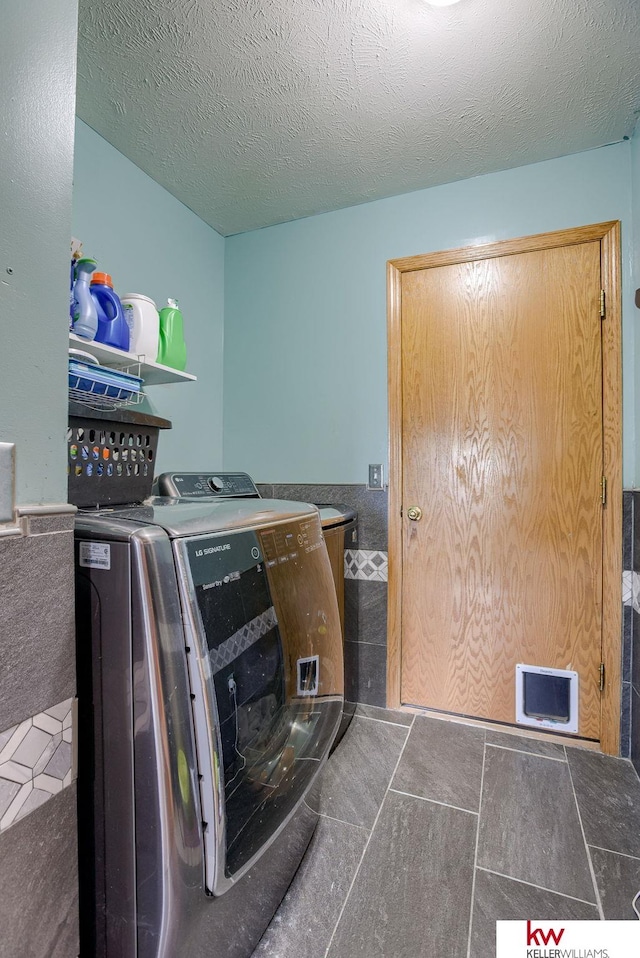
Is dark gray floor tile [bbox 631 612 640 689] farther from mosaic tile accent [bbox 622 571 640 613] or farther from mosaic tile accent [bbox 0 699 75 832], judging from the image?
mosaic tile accent [bbox 0 699 75 832]

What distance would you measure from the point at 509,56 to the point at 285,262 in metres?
1.25

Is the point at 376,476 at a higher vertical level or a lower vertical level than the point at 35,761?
higher

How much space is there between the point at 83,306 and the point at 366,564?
62.2 inches

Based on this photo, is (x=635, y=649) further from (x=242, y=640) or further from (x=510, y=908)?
(x=242, y=640)

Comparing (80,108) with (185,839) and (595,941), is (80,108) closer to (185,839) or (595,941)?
(185,839)

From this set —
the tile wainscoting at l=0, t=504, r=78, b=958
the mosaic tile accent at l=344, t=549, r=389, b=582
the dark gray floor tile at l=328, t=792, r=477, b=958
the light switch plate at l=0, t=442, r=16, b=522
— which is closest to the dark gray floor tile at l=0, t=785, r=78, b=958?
the tile wainscoting at l=0, t=504, r=78, b=958

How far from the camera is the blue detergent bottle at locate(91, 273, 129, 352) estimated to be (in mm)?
1396

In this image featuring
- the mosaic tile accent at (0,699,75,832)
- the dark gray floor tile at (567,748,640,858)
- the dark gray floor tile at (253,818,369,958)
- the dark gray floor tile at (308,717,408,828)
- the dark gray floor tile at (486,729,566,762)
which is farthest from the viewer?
the dark gray floor tile at (486,729,566,762)

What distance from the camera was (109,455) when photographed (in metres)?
1.18

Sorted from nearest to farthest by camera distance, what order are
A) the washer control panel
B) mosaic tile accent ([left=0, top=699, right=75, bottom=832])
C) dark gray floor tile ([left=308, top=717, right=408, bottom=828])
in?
mosaic tile accent ([left=0, top=699, right=75, bottom=832]) < dark gray floor tile ([left=308, top=717, right=408, bottom=828]) < the washer control panel

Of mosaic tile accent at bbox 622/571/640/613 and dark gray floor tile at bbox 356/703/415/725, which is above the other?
mosaic tile accent at bbox 622/571/640/613

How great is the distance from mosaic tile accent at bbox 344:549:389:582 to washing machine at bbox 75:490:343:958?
47.9 inches

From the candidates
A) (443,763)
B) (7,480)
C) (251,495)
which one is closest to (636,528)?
(443,763)

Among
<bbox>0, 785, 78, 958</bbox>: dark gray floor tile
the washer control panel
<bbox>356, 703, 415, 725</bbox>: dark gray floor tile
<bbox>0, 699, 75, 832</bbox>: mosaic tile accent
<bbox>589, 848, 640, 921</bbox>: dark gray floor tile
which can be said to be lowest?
<bbox>356, 703, 415, 725</bbox>: dark gray floor tile
